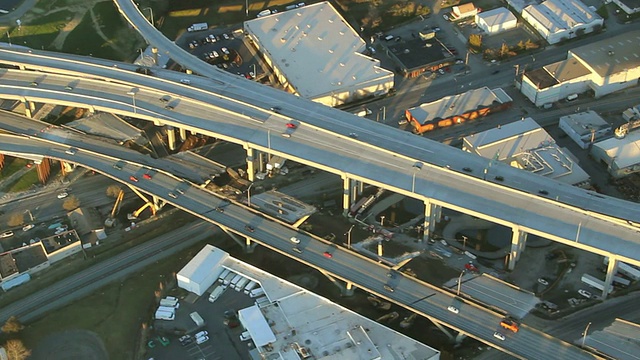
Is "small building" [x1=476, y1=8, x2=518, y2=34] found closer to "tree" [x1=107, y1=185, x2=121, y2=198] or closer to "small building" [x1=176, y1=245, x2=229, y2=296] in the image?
"small building" [x1=176, y1=245, x2=229, y2=296]

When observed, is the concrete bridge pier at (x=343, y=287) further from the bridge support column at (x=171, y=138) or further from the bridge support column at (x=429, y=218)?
the bridge support column at (x=171, y=138)

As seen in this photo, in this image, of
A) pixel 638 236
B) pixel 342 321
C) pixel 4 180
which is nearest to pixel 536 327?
pixel 638 236

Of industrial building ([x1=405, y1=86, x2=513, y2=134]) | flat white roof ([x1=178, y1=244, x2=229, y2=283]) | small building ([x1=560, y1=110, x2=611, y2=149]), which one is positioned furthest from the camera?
industrial building ([x1=405, y1=86, x2=513, y2=134])

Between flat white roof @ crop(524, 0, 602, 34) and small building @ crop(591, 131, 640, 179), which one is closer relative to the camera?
small building @ crop(591, 131, 640, 179)

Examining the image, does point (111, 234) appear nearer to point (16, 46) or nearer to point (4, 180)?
point (4, 180)

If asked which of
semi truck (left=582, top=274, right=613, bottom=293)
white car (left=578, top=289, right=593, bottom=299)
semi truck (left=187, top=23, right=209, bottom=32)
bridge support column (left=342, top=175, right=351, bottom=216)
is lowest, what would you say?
white car (left=578, top=289, right=593, bottom=299)

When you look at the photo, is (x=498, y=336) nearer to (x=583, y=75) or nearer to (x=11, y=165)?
(x=583, y=75)

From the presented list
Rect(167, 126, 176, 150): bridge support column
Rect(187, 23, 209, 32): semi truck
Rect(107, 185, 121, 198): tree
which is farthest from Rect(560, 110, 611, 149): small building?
Rect(107, 185, 121, 198): tree
